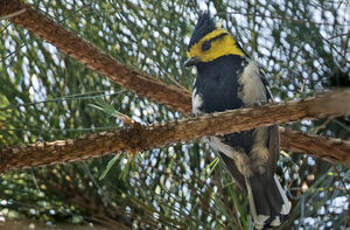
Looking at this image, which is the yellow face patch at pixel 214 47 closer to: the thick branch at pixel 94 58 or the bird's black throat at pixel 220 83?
the bird's black throat at pixel 220 83

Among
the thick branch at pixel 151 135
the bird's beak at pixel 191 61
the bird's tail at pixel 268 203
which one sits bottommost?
the bird's tail at pixel 268 203

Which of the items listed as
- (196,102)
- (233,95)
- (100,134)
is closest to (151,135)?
(100,134)

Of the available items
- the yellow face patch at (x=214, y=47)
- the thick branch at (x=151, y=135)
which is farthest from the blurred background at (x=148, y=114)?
the thick branch at (x=151, y=135)

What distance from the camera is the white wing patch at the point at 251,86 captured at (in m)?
1.27

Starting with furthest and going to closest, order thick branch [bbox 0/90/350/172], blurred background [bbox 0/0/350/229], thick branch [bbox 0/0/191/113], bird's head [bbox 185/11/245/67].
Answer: bird's head [bbox 185/11/245/67], blurred background [bbox 0/0/350/229], thick branch [bbox 0/0/191/113], thick branch [bbox 0/90/350/172]

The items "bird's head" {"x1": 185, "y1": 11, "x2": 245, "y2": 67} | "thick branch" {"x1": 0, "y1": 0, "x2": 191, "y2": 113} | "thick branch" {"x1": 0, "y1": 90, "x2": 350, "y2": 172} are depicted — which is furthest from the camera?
"bird's head" {"x1": 185, "y1": 11, "x2": 245, "y2": 67}

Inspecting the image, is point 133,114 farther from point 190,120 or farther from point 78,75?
point 190,120

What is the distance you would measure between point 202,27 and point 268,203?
18.8 inches

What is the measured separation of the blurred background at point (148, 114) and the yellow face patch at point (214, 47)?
0.08 ft

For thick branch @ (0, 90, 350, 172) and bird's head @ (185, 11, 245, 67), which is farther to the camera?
bird's head @ (185, 11, 245, 67)

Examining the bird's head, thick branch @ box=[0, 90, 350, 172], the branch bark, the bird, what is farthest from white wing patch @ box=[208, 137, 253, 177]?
thick branch @ box=[0, 90, 350, 172]

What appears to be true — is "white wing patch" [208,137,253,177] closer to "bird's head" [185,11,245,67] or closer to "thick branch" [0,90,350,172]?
"bird's head" [185,11,245,67]

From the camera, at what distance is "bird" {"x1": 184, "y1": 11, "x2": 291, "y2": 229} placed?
1221 mm

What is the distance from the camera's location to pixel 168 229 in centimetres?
116
